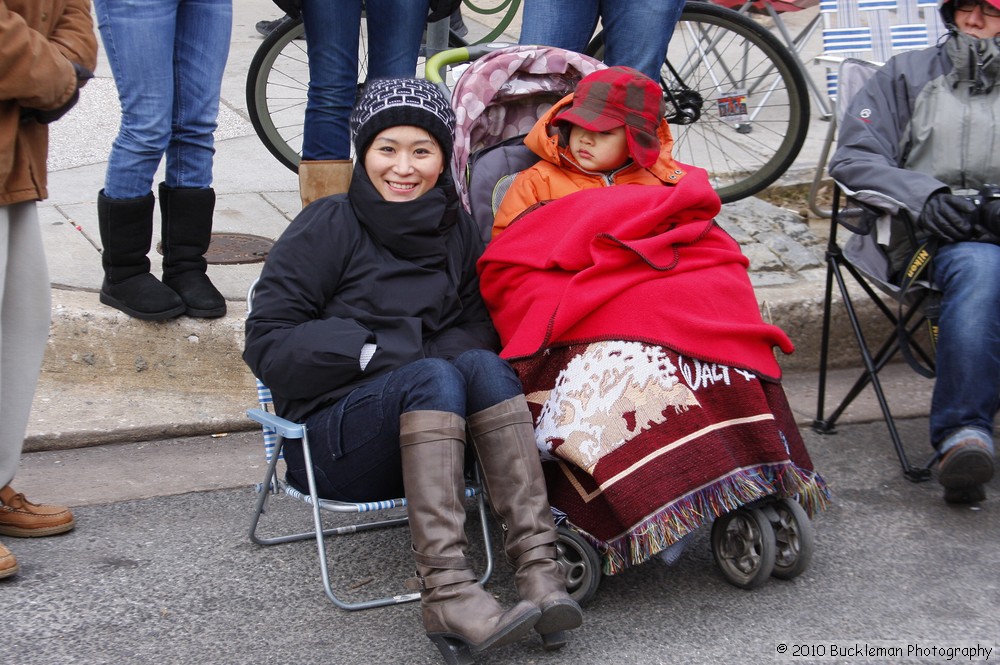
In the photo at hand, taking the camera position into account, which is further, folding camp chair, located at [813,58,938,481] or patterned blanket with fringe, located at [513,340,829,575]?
folding camp chair, located at [813,58,938,481]

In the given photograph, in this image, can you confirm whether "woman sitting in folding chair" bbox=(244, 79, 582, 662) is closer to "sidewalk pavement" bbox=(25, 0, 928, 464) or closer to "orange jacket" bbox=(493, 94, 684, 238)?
"orange jacket" bbox=(493, 94, 684, 238)

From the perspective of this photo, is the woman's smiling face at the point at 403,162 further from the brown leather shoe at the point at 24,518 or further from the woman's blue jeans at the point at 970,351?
the woman's blue jeans at the point at 970,351

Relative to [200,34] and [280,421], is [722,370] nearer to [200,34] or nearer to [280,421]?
[280,421]

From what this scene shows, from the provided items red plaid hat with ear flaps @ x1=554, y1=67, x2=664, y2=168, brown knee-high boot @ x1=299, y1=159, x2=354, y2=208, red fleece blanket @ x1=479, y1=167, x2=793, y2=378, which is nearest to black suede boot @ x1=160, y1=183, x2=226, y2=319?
brown knee-high boot @ x1=299, y1=159, x2=354, y2=208

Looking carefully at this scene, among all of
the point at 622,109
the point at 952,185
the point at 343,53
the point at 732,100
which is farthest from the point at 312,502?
the point at 732,100

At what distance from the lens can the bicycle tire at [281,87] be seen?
509 cm

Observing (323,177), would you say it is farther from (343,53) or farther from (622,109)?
(622,109)

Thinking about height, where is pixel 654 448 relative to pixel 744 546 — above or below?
above

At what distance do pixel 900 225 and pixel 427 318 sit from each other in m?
1.66

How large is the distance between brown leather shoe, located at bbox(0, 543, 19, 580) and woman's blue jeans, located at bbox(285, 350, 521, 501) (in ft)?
2.63

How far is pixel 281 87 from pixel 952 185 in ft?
10.8

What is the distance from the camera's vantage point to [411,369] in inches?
110

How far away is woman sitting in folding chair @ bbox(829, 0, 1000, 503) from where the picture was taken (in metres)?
3.38

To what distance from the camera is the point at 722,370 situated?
9.59ft
